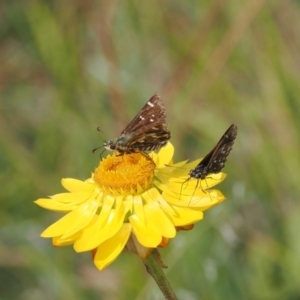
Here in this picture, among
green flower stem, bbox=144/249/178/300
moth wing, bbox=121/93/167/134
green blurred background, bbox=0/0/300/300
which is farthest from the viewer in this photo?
green blurred background, bbox=0/0/300/300

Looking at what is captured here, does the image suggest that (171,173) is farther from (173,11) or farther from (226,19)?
(173,11)

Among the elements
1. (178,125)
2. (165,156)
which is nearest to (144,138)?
(165,156)

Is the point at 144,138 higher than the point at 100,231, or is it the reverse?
the point at 144,138

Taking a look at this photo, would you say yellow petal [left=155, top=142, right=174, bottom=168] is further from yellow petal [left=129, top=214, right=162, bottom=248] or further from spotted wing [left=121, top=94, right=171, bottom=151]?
yellow petal [left=129, top=214, right=162, bottom=248]

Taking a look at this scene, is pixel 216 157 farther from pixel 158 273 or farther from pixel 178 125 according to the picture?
pixel 178 125

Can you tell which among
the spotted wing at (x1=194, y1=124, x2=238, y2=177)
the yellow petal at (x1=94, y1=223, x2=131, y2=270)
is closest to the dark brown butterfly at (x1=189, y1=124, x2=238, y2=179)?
the spotted wing at (x1=194, y1=124, x2=238, y2=177)

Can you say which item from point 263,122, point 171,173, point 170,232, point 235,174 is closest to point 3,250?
point 235,174
